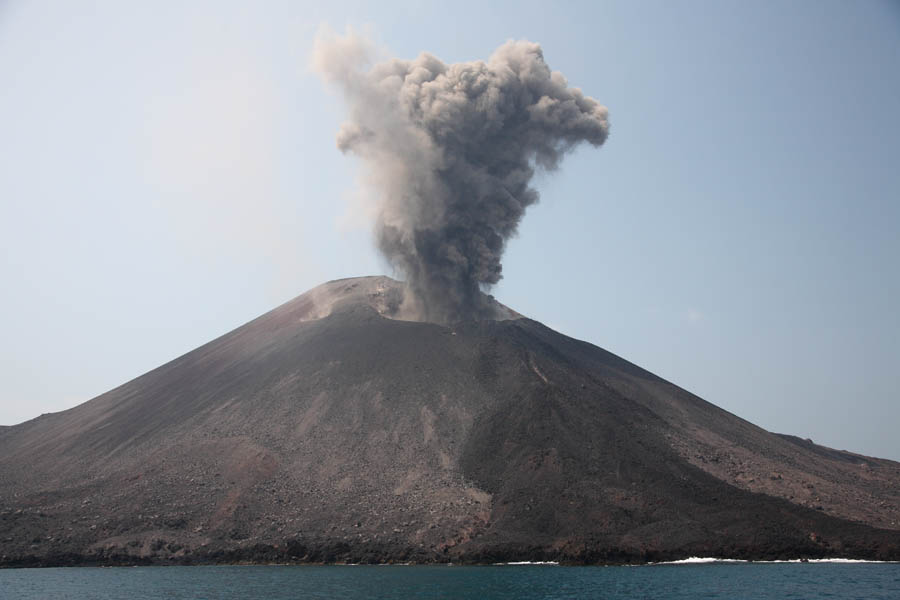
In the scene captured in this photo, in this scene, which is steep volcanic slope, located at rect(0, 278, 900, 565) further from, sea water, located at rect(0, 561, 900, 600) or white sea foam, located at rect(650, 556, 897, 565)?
sea water, located at rect(0, 561, 900, 600)

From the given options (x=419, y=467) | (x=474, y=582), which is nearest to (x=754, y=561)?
(x=474, y=582)

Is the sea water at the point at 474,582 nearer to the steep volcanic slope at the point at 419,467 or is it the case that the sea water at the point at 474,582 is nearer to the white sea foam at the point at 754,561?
the white sea foam at the point at 754,561

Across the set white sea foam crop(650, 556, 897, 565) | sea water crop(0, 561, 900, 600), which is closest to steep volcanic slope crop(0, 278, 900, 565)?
white sea foam crop(650, 556, 897, 565)

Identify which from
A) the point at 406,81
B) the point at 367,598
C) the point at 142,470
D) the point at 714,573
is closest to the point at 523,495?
the point at 714,573

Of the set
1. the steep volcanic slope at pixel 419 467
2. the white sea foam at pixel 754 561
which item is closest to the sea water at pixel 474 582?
the white sea foam at pixel 754 561

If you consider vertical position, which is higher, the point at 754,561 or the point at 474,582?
the point at 754,561

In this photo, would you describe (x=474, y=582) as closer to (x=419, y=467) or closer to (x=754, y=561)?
(x=754, y=561)

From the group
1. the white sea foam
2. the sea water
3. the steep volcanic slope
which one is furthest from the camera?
the steep volcanic slope
